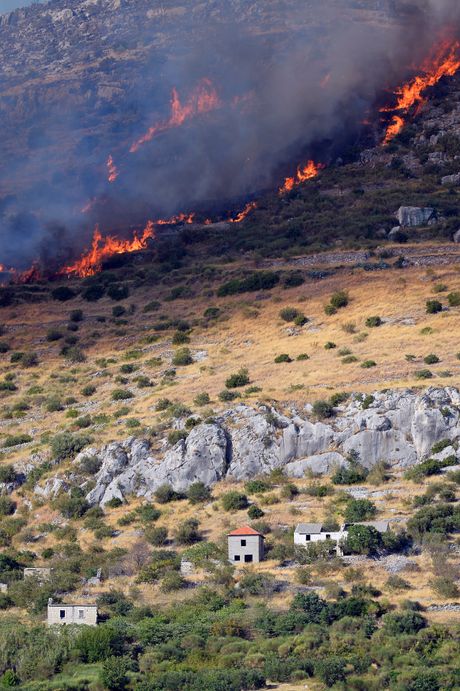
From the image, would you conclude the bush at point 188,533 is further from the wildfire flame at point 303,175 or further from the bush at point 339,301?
the wildfire flame at point 303,175

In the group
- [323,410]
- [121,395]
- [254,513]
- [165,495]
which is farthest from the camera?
[121,395]

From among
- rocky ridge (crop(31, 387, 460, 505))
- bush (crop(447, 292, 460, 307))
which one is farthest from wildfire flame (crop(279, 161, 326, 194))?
rocky ridge (crop(31, 387, 460, 505))

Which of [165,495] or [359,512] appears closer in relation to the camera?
[359,512]

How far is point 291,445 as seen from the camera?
326 ft

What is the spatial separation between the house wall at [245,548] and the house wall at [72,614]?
941 centimetres

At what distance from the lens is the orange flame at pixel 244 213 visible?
174m

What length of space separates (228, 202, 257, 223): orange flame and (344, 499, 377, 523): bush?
275ft

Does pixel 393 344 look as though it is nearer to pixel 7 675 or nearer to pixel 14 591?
pixel 14 591

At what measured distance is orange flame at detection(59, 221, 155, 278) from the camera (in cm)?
16538

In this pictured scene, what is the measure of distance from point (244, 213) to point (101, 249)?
16.6 meters

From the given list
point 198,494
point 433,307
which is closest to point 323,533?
point 198,494

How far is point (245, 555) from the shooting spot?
90000 mm

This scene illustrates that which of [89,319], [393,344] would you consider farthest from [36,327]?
[393,344]

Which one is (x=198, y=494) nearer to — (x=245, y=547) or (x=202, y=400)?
(x=245, y=547)
